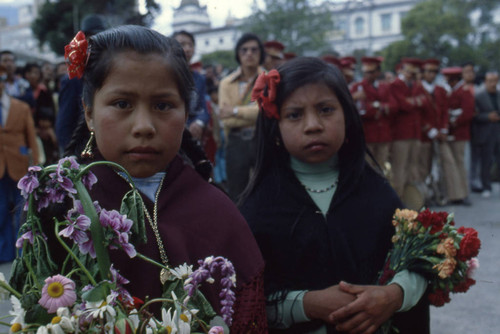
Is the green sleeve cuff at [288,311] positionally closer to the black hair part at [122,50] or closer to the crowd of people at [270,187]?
the crowd of people at [270,187]

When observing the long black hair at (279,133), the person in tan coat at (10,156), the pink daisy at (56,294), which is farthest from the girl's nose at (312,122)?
the person in tan coat at (10,156)

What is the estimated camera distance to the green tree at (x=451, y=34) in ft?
126

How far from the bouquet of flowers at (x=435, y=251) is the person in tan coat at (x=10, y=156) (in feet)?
15.3

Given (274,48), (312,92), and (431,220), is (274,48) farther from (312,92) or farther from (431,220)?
(431,220)

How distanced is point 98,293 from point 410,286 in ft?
4.57

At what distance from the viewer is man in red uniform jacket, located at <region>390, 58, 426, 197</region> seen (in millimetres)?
8750

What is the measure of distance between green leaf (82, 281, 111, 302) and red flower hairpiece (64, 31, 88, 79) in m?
0.79

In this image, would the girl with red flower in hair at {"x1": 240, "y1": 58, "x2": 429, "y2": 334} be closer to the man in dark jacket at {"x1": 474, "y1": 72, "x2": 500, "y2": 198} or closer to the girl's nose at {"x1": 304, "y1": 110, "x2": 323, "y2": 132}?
the girl's nose at {"x1": 304, "y1": 110, "x2": 323, "y2": 132}

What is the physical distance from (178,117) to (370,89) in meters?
7.13

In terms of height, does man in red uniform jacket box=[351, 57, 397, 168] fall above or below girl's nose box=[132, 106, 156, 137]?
below

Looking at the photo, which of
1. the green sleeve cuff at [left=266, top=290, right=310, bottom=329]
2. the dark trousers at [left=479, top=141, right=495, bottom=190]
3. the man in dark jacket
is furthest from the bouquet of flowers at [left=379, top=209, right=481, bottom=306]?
the dark trousers at [left=479, top=141, right=495, bottom=190]

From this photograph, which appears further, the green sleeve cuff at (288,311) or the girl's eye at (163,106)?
the green sleeve cuff at (288,311)

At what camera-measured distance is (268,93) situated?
2.41 m

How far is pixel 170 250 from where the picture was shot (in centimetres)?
166
